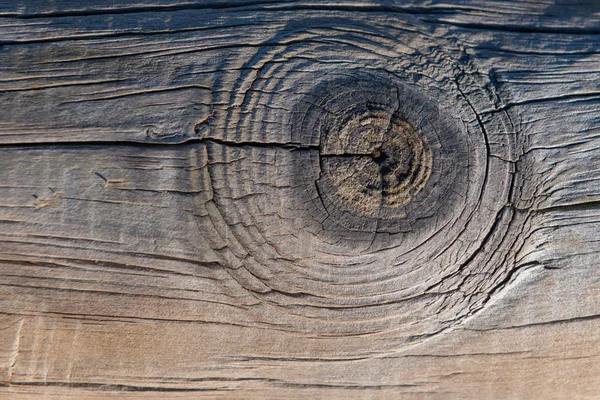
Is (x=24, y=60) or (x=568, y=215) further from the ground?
(x=24, y=60)

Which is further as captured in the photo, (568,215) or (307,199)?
(568,215)

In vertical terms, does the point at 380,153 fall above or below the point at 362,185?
above

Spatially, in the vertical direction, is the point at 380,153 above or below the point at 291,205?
above

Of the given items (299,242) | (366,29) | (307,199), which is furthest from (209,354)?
(366,29)

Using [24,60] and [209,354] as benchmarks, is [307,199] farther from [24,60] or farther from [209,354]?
[24,60]

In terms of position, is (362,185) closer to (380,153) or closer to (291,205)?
(380,153)

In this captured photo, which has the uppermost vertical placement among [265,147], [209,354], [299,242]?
[265,147]

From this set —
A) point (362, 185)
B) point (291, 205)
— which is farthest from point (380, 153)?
point (291, 205)
